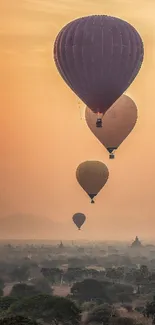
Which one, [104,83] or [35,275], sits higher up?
[104,83]

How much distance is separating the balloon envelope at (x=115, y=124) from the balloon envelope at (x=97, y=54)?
864 cm

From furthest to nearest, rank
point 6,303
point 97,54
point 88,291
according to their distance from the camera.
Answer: point 88,291, point 6,303, point 97,54

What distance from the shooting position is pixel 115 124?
6216cm

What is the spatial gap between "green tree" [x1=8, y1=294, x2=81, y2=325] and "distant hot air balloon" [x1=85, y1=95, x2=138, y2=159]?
701 inches

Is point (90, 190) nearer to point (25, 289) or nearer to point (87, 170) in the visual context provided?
point (87, 170)

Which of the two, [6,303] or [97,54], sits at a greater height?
[97,54]

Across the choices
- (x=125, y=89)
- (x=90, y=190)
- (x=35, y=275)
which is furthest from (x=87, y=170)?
(x=35, y=275)

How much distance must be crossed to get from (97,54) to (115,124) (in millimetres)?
12101

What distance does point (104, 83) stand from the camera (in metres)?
52.2

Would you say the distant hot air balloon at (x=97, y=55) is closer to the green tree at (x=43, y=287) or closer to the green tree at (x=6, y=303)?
the green tree at (x=6, y=303)

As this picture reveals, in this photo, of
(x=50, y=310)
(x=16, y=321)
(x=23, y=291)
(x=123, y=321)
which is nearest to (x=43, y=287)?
(x=23, y=291)

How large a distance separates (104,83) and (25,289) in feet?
165

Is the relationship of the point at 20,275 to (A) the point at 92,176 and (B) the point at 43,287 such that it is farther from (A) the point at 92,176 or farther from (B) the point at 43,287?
(A) the point at 92,176

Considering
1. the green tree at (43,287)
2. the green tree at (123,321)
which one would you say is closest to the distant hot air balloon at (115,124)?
the green tree at (123,321)
